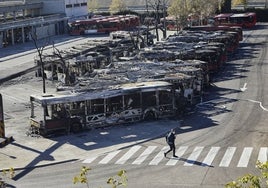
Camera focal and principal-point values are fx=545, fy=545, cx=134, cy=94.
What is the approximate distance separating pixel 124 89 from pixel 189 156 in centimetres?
856

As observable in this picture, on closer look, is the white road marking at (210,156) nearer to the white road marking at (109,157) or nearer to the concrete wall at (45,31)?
the white road marking at (109,157)

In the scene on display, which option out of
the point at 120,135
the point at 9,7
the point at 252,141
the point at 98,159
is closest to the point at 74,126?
the point at 120,135

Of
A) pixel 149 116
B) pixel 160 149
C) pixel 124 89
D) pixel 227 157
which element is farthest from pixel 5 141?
pixel 227 157

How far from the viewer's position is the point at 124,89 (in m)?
35.0

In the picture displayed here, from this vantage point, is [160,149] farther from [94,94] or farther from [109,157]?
[94,94]

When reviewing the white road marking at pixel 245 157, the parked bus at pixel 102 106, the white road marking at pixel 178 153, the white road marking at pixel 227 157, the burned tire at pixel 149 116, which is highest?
the parked bus at pixel 102 106

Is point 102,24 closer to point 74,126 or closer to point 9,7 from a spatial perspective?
point 9,7

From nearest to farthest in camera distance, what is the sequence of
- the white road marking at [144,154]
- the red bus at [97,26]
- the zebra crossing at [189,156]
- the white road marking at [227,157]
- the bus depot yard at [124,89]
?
the white road marking at [227,157] < the zebra crossing at [189,156] < the white road marking at [144,154] < the bus depot yard at [124,89] < the red bus at [97,26]

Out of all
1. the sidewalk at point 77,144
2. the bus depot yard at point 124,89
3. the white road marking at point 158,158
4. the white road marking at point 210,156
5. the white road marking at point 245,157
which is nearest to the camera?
the white road marking at point 245,157

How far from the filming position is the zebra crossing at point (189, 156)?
26891 mm

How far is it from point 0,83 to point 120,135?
73.0 feet

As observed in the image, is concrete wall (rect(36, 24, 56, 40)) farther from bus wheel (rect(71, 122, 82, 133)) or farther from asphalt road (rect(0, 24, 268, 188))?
bus wheel (rect(71, 122, 82, 133))

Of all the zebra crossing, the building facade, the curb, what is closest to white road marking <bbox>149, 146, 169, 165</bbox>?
the zebra crossing

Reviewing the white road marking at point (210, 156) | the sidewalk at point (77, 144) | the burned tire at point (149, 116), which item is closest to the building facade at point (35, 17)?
the burned tire at point (149, 116)
